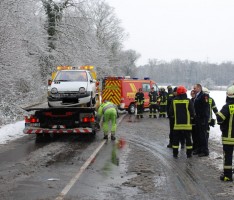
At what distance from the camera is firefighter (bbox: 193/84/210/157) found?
1021 cm

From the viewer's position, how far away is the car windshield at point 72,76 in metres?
14.5

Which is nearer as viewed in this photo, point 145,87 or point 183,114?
point 183,114

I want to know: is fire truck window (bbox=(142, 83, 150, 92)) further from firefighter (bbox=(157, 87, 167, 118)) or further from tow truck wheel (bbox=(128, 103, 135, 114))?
firefighter (bbox=(157, 87, 167, 118))

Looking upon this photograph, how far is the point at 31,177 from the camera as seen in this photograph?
759 centimetres

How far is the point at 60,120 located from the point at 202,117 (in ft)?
16.8

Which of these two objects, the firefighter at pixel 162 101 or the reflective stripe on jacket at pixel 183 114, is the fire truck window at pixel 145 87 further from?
the reflective stripe on jacket at pixel 183 114

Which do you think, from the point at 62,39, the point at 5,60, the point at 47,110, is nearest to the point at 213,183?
the point at 47,110

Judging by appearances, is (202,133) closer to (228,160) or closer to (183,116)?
(183,116)

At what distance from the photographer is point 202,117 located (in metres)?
10.2

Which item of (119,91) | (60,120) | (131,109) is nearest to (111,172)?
(60,120)

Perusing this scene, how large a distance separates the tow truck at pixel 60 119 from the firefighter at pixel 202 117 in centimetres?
404

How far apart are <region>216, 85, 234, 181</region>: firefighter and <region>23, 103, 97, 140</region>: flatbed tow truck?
624 centimetres

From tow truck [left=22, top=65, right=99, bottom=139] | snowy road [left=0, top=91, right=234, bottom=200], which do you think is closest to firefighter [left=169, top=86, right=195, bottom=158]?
snowy road [left=0, top=91, right=234, bottom=200]

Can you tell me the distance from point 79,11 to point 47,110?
24905 mm
